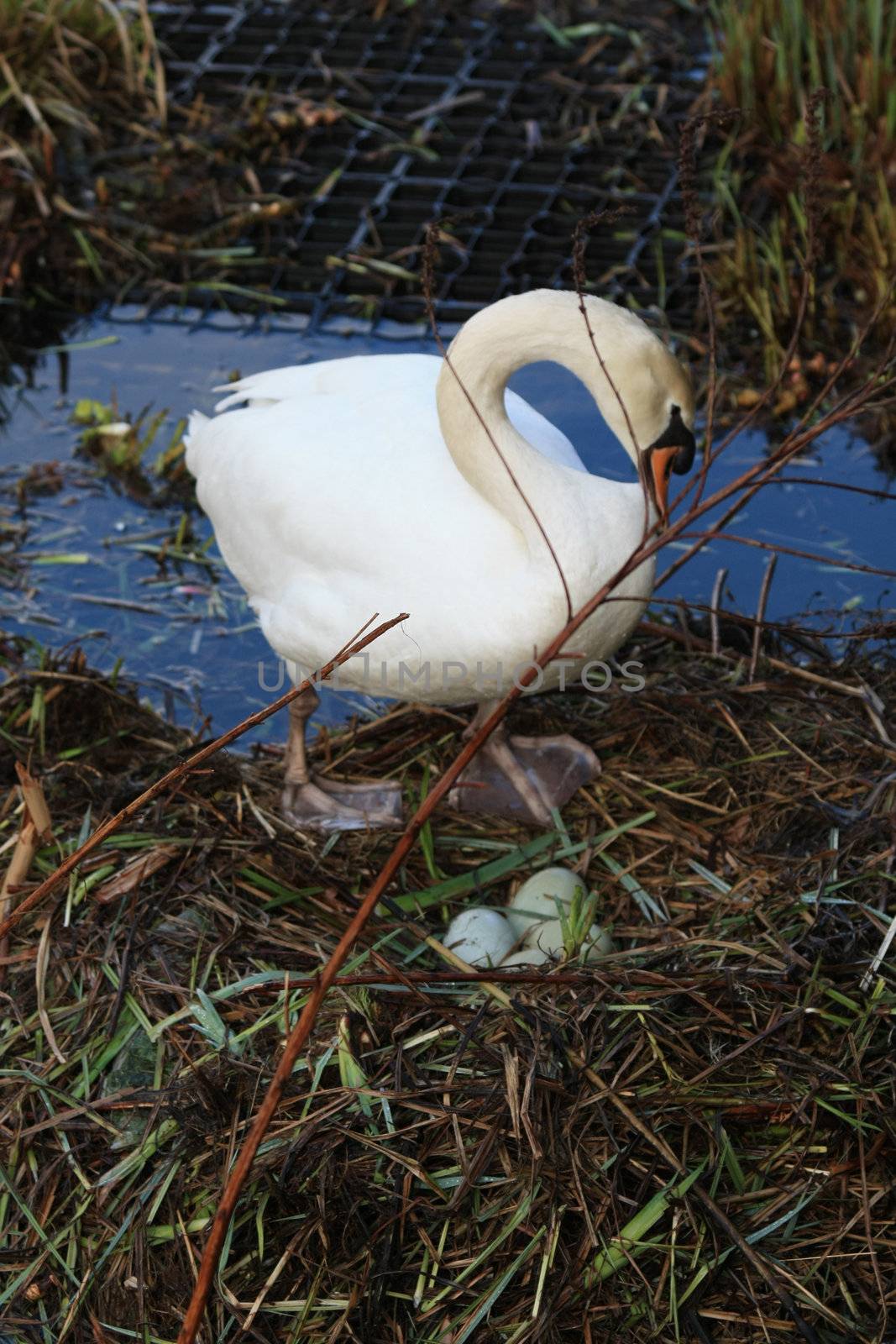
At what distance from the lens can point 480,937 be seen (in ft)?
8.87

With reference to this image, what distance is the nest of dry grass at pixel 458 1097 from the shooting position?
87.0 inches

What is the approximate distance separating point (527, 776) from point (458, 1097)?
1022 millimetres

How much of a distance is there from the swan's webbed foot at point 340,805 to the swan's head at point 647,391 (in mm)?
950

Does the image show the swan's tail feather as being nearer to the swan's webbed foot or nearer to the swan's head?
the swan's webbed foot

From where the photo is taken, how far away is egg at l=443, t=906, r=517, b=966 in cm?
269

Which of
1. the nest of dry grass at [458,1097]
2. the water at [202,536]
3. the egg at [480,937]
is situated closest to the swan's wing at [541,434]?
the water at [202,536]

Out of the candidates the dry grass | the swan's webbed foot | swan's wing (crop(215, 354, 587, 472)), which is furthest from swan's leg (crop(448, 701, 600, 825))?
the dry grass

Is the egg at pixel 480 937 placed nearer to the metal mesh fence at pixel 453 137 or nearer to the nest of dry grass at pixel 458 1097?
the nest of dry grass at pixel 458 1097

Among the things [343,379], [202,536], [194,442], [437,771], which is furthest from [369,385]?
[202,536]

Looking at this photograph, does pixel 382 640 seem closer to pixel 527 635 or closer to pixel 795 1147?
pixel 527 635

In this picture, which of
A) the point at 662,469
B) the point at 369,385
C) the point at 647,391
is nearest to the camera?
the point at 647,391

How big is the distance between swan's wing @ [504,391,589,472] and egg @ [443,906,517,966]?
97cm

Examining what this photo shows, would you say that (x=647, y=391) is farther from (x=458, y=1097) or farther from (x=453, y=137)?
(x=453, y=137)

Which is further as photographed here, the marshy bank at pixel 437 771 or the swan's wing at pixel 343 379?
the swan's wing at pixel 343 379
